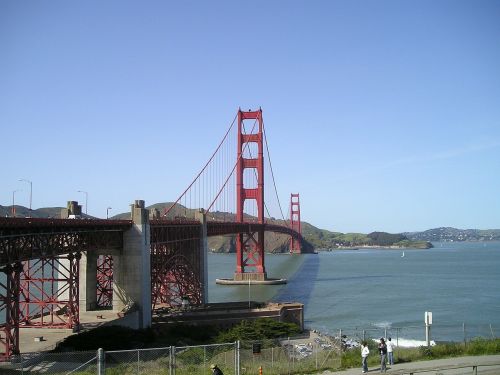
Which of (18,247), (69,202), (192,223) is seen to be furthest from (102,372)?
(192,223)

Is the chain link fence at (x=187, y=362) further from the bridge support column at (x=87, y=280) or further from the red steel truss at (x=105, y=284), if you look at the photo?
the red steel truss at (x=105, y=284)

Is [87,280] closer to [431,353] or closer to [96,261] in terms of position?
[96,261]

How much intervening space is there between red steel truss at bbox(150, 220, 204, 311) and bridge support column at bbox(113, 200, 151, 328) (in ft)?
12.7

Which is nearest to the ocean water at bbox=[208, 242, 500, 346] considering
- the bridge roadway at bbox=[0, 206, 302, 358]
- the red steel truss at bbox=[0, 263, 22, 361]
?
the bridge roadway at bbox=[0, 206, 302, 358]

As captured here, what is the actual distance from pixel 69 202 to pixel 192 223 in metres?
15.2

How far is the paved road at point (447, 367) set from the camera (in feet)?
48.9

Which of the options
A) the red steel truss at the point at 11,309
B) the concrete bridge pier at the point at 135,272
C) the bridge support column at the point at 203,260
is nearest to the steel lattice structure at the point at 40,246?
the red steel truss at the point at 11,309

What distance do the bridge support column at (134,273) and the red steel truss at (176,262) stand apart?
3877 millimetres

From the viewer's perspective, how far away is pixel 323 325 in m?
40.8

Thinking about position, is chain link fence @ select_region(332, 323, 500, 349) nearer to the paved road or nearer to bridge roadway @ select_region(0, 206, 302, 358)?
bridge roadway @ select_region(0, 206, 302, 358)

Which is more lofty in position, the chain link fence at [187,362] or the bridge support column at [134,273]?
the bridge support column at [134,273]

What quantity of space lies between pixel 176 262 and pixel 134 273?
13.0 meters

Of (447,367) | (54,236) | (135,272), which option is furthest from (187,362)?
(135,272)

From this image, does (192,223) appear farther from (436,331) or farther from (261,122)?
(261,122)
